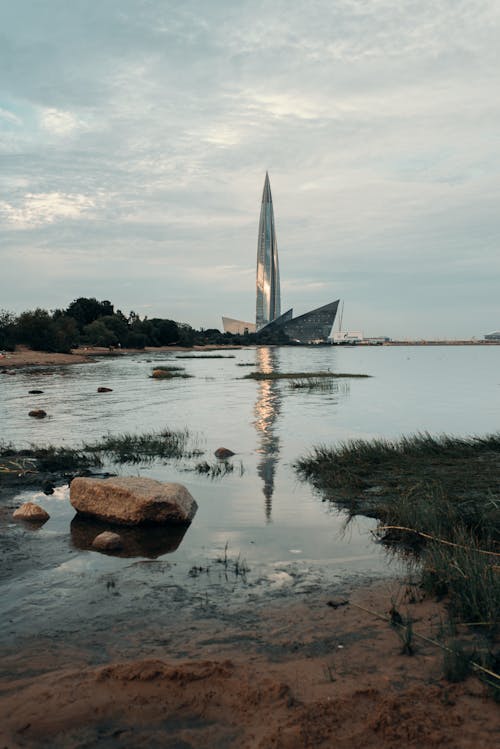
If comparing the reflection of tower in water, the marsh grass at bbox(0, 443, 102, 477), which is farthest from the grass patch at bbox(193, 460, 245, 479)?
the marsh grass at bbox(0, 443, 102, 477)

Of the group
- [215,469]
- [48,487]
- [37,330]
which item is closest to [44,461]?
[48,487]

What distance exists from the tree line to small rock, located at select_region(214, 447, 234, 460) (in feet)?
264

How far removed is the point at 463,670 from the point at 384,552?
3.97 m

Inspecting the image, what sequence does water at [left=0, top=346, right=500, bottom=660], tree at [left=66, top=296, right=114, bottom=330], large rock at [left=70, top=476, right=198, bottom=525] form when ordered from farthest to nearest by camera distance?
tree at [left=66, top=296, right=114, bottom=330], large rock at [left=70, top=476, right=198, bottom=525], water at [left=0, top=346, right=500, bottom=660]

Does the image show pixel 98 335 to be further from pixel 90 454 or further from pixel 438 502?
pixel 438 502

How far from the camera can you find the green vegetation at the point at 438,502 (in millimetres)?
6434

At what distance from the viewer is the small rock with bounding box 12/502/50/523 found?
1034 centimetres

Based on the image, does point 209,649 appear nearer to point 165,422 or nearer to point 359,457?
point 359,457

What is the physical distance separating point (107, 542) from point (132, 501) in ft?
3.44

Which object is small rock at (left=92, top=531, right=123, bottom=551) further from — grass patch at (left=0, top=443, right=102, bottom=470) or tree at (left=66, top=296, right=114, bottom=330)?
tree at (left=66, top=296, right=114, bottom=330)

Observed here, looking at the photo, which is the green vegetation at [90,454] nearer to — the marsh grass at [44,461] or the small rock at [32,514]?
the marsh grass at [44,461]

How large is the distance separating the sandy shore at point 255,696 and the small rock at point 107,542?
3124 millimetres

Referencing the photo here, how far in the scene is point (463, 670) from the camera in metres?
4.95

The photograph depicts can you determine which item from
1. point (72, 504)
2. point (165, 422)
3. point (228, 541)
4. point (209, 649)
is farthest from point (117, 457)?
point (209, 649)
